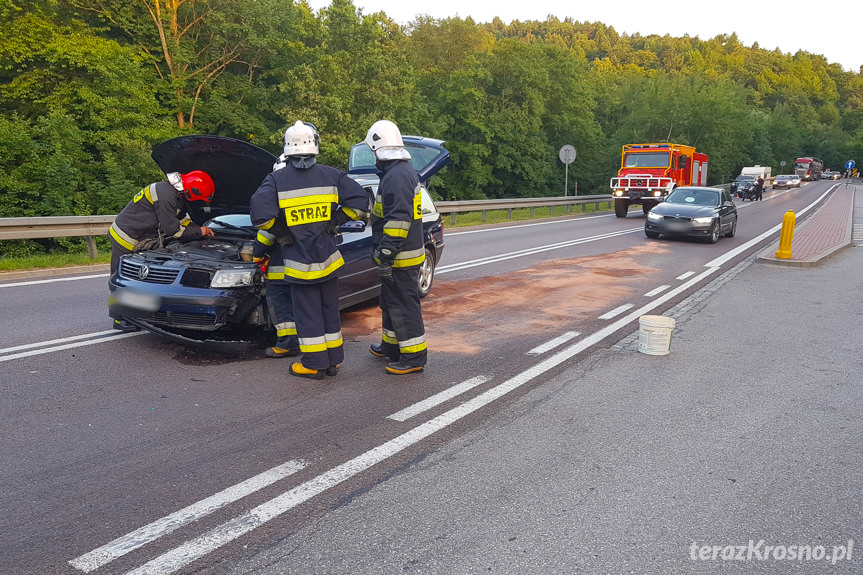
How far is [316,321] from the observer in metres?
5.07

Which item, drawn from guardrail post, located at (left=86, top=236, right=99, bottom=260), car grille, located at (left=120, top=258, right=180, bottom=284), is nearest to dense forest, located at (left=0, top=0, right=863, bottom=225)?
guardrail post, located at (left=86, top=236, right=99, bottom=260)

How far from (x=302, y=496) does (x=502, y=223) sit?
19.5 m

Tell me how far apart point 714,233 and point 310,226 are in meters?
13.6

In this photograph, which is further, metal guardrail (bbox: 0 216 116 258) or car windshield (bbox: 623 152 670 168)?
car windshield (bbox: 623 152 670 168)

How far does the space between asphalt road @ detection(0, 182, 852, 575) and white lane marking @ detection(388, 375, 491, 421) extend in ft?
0.07

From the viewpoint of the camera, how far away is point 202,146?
5.80 metres

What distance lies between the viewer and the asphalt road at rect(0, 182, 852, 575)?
288 cm

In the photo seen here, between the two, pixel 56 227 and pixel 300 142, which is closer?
pixel 300 142

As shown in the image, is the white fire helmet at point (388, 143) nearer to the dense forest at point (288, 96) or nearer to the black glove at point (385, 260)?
the black glove at point (385, 260)

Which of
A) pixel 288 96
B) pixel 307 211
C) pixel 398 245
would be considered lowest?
pixel 398 245

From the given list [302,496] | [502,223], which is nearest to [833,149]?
[502,223]

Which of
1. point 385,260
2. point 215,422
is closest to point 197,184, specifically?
point 385,260

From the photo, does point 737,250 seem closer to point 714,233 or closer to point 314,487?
point 714,233

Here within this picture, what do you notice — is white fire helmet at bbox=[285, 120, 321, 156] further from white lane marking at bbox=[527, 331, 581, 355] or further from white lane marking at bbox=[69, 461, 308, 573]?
white lane marking at bbox=[527, 331, 581, 355]
